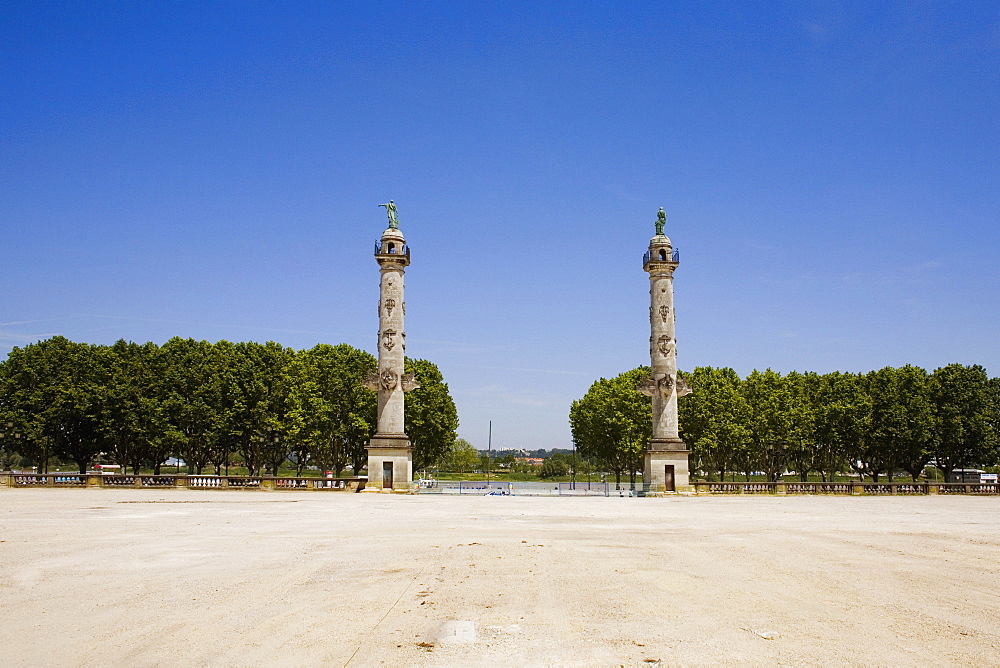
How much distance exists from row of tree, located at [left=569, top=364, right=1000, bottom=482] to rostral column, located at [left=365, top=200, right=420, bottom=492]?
87.9 ft

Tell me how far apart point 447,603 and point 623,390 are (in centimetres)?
6423

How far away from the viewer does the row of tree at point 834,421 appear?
63.0 metres

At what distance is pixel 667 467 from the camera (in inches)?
2039

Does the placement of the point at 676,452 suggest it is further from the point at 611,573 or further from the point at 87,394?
the point at 87,394

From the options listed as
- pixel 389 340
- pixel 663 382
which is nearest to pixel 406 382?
pixel 389 340

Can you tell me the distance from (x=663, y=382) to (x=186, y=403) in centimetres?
3804

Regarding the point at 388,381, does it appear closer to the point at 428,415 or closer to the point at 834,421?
the point at 428,415

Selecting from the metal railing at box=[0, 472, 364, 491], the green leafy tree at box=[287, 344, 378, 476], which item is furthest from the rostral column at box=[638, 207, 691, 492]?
the green leafy tree at box=[287, 344, 378, 476]

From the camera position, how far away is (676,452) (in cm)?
5209

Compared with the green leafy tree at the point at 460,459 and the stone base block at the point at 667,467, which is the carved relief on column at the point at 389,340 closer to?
the stone base block at the point at 667,467

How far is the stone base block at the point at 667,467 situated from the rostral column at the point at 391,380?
55.6ft

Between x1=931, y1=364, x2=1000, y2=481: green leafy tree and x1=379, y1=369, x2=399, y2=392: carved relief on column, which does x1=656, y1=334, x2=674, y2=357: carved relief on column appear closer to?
x1=379, y1=369, x2=399, y2=392: carved relief on column

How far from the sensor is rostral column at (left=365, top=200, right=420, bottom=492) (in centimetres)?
4941

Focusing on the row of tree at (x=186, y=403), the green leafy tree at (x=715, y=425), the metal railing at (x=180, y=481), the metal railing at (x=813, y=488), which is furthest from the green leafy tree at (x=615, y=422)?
the metal railing at (x=180, y=481)
